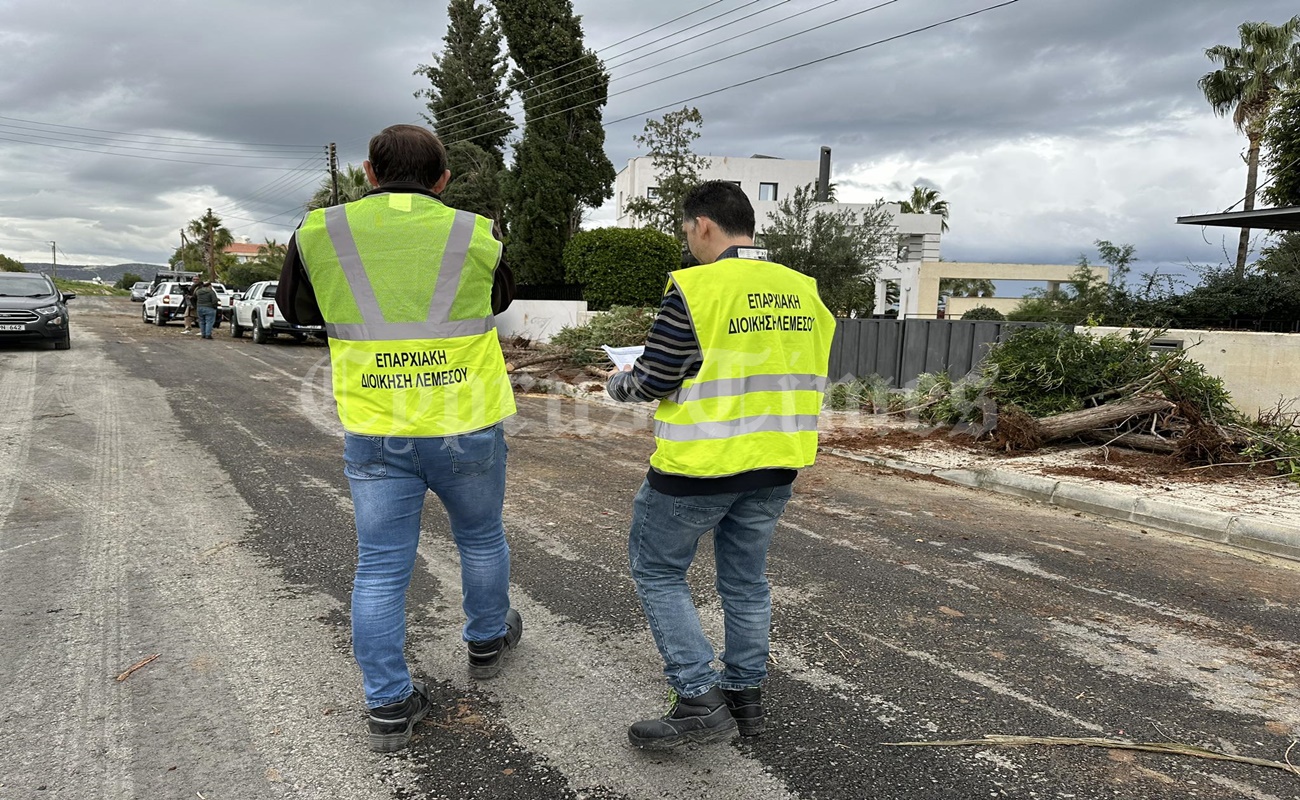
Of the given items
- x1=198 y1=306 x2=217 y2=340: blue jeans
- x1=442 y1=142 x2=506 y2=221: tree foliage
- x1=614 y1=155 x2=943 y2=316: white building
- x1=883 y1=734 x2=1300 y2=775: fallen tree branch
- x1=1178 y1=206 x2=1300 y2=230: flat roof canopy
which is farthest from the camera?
x1=614 y1=155 x2=943 y2=316: white building

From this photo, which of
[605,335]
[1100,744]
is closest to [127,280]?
[605,335]

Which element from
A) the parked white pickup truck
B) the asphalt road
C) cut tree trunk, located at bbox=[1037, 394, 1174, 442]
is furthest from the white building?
the asphalt road

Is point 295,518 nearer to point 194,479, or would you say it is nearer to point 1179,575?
point 194,479

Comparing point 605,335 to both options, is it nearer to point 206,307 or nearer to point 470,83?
point 206,307

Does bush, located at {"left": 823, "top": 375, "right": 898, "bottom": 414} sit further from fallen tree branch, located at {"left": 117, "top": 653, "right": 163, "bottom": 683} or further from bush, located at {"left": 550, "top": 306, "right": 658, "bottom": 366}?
fallen tree branch, located at {"left": 117, "top": 653, "right": 163, "bottom": 683}

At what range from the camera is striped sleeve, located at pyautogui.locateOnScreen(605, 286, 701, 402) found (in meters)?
2.48

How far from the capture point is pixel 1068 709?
3033 millimetres

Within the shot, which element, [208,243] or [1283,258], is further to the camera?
[208,243]

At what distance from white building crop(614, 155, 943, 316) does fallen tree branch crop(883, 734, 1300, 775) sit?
4130 centimetres

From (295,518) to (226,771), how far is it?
303cm

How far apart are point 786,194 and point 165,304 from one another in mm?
32851

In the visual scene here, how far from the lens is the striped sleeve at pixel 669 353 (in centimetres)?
248

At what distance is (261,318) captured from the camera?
20.8 meters

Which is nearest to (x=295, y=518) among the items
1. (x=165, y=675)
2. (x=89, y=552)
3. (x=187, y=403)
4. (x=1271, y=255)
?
(x=89, y=552)
